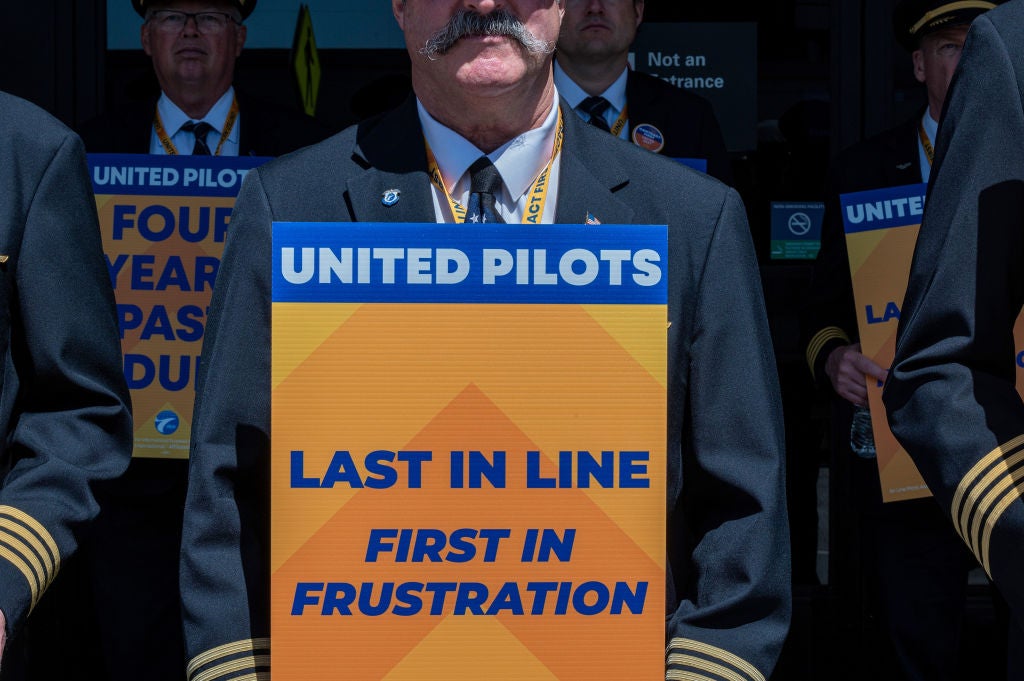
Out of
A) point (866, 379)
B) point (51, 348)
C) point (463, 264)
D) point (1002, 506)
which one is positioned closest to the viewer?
point (1002, 506)

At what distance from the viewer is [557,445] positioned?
1.95m

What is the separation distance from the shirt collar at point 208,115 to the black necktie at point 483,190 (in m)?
2.21

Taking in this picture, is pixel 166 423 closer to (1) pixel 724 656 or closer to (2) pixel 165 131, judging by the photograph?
(2) pixel 165 131

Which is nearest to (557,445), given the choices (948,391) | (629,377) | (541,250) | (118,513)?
(629,377)

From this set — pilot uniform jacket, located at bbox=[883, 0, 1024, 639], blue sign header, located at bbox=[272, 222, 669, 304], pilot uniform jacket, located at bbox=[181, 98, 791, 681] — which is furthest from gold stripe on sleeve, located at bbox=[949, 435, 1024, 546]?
blue sign header, located at bbox=[272, 222, 669, 304]

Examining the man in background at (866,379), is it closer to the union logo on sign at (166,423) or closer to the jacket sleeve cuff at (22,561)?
the union logo on sign at (166,423)

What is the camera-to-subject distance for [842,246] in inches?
167

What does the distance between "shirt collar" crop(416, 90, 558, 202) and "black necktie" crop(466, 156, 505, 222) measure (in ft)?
0.04

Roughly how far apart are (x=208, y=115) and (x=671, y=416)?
262 centimetres

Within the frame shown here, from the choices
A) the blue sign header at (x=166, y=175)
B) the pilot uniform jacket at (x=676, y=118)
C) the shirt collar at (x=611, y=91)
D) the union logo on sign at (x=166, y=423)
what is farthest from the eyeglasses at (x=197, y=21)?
the union logo on sign at (x=166, y=423)

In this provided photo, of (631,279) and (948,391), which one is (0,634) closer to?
(631,279)

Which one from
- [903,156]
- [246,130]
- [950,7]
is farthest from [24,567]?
[950,7]

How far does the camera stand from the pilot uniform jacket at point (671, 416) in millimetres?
2037

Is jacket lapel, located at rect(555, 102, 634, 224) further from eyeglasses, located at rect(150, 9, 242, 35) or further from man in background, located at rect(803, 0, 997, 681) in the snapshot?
eyeglasses, located at rect(150, 9, 242, 35)
